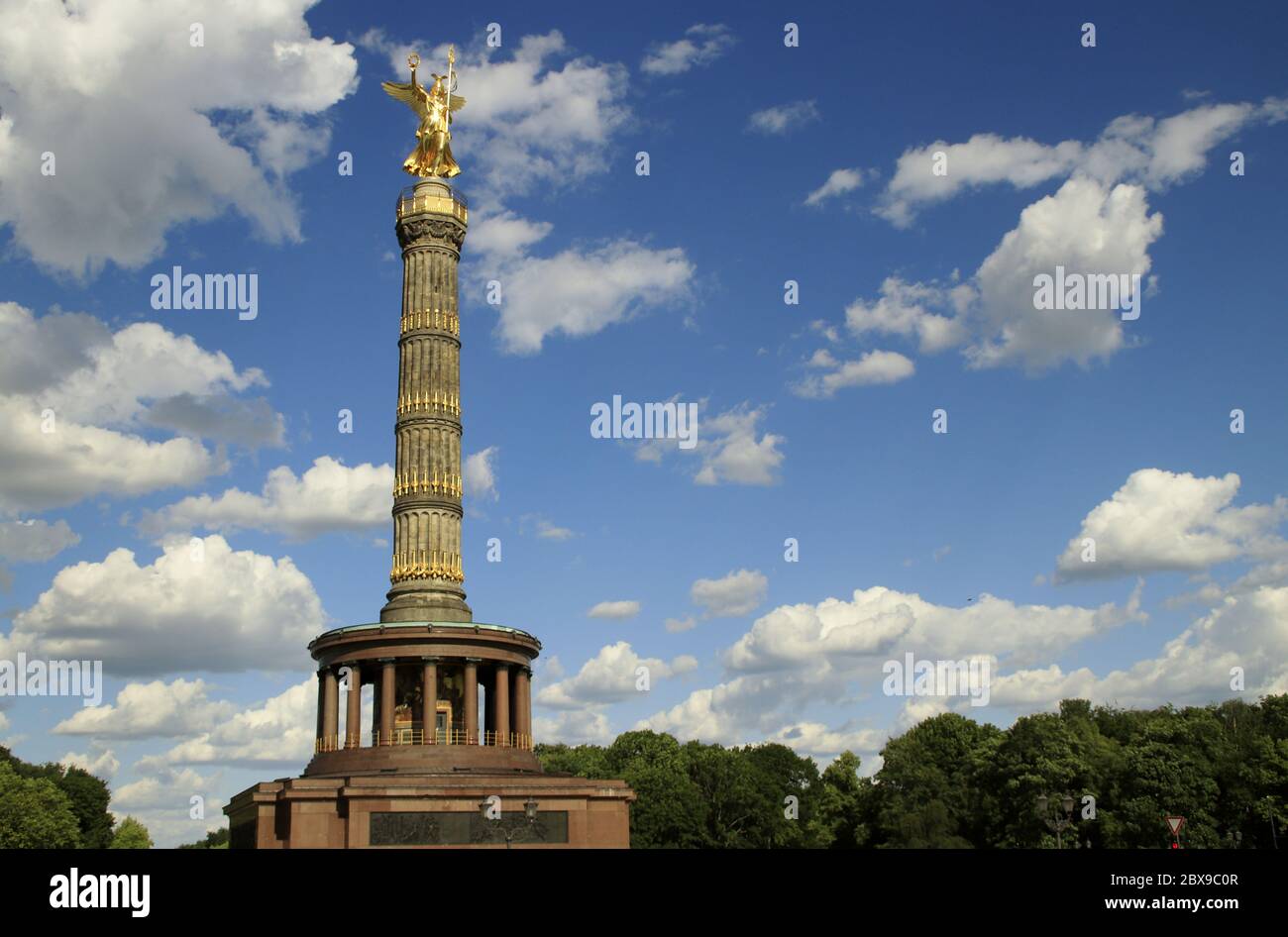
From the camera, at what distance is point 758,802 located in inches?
2960

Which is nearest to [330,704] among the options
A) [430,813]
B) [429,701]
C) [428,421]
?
[429,701]

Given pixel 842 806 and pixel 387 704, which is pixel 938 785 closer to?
pixel 842 806

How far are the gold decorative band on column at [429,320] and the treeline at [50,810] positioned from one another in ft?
76.9

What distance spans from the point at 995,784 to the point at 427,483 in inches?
1442

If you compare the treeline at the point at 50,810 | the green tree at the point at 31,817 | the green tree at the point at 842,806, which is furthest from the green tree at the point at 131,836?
the green tree at the point at 842,806

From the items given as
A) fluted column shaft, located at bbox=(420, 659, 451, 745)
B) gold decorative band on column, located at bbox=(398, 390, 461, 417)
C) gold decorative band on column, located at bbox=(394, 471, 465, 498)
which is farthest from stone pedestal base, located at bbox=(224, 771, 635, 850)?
gold decorative band on column, located at bbox=(398, 390, 461, 417)

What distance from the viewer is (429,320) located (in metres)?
48.7

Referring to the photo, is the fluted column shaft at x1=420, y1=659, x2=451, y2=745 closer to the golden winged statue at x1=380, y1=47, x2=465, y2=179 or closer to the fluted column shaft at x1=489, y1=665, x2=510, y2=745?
the fluted column shaft at x1=489, y1=665, x2=510, y2=745

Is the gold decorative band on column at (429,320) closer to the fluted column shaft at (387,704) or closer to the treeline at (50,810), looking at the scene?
the fluted column shaft at (387,704)

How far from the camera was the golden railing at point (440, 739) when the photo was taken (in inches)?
1652

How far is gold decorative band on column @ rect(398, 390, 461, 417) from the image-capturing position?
47.7 m
